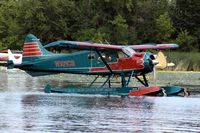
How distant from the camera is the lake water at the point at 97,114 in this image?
14305 millimetres

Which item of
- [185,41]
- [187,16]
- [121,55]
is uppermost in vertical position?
[187,16]

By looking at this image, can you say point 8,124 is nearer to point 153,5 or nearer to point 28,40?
point 28,40

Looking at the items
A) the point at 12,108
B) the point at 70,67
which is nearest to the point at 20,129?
the point at 12,108

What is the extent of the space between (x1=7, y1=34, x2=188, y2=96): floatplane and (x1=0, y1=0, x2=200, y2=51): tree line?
43851 millimetres

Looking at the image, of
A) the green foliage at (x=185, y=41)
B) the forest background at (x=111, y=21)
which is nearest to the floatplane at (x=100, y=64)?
the green foliage at (x=185, y=41)

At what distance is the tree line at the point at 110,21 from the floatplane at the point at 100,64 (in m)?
43.9

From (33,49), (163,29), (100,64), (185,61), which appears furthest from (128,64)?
(163,29)

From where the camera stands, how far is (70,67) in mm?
27750

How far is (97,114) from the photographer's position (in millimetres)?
17141

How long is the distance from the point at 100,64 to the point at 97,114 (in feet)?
32.9

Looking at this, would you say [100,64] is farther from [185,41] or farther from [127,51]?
[185,41]

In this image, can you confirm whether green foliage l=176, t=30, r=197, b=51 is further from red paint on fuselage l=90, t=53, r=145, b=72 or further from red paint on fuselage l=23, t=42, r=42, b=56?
red paint on fuselage l=90, t=53, r=145, b=72

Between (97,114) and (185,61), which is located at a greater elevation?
(97,114)

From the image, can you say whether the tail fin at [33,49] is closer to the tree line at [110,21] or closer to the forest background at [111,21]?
the forest background at [111,21]
